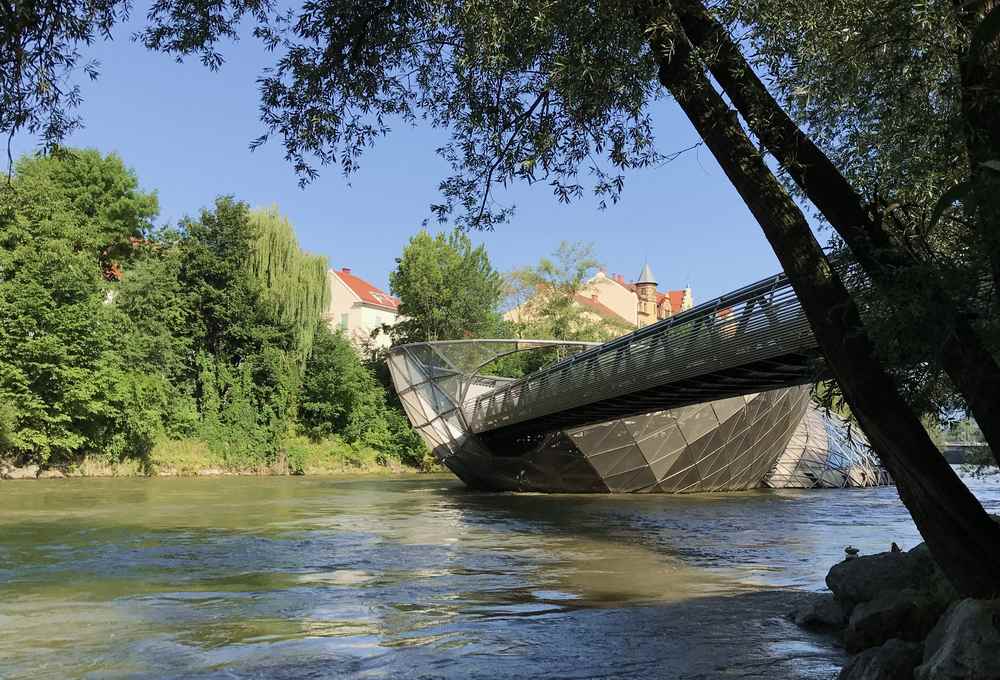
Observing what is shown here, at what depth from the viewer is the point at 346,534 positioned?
16.2 meters

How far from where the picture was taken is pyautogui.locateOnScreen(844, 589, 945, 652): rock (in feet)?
22.4

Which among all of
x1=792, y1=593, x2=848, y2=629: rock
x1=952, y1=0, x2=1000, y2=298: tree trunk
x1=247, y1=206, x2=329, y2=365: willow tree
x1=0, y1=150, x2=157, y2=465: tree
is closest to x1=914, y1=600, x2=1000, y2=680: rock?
x1=952, y1=0, x2=1000, y2=298: tree trunk

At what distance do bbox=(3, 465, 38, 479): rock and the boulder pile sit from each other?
33.3 metres

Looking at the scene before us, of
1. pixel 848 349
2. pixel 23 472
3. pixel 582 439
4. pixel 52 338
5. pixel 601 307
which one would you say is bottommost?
pixel 23 472

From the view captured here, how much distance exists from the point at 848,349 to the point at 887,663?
194 cm

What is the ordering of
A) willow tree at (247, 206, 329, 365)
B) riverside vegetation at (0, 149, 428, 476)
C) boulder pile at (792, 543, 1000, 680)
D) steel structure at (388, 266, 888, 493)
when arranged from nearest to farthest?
1. boulder pile at (792, 543, 1000, 680)
2. steel structure at (388, 266, 888, 493)
3. riverside vegetation at (0, 149, 428, 476)
4. willow tree at (247, 206, 329, 365)

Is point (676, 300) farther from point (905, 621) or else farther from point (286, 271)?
point (905, 621)

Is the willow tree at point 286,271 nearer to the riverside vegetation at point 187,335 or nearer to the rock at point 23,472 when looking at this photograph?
the riverside vegetation at point 187,335

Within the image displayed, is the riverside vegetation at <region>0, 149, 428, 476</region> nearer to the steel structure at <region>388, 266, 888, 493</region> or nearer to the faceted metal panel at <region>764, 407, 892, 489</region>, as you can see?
the steel structure at <region>388, 266, 888, 493</region>

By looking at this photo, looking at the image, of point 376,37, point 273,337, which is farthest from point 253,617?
point 273,337

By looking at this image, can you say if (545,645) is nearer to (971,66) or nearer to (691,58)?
(691,58)

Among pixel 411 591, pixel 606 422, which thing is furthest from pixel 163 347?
pixel 411 591

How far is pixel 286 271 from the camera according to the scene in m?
45.5

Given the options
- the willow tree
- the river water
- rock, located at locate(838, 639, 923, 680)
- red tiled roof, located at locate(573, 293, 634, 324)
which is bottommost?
the river water
